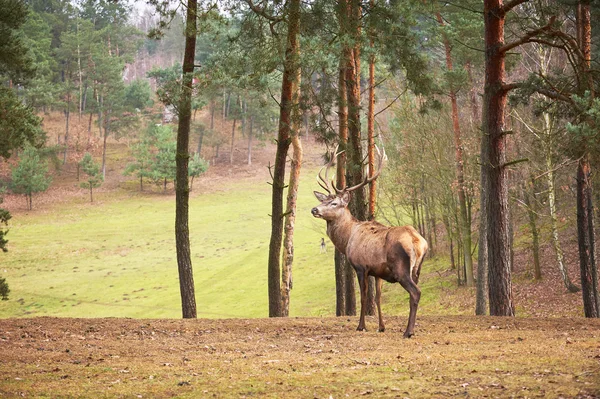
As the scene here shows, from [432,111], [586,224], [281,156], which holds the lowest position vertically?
[586,224]

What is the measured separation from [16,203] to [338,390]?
62414 mm

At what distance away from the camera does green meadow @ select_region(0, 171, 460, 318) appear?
111 ft

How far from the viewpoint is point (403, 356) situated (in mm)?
8766

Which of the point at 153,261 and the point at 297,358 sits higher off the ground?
the point at 297,358

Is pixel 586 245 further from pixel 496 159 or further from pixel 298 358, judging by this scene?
pixel 298 358

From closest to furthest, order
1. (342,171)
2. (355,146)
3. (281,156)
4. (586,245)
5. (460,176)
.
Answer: (281,156) → (355,146) → (586,245) → (342,171) → (460,176)

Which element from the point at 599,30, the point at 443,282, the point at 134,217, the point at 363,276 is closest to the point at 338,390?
the point at 363,276

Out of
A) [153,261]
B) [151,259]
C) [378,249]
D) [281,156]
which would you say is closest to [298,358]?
[378,249]

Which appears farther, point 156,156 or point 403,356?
point 156,156

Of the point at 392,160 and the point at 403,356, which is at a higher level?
the point at 392,160

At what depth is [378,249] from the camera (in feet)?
36.9

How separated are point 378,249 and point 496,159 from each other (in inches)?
137

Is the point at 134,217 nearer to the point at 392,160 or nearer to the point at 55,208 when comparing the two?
the point at 55,208

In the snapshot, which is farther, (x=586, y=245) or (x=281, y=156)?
(x=586, y=245)
